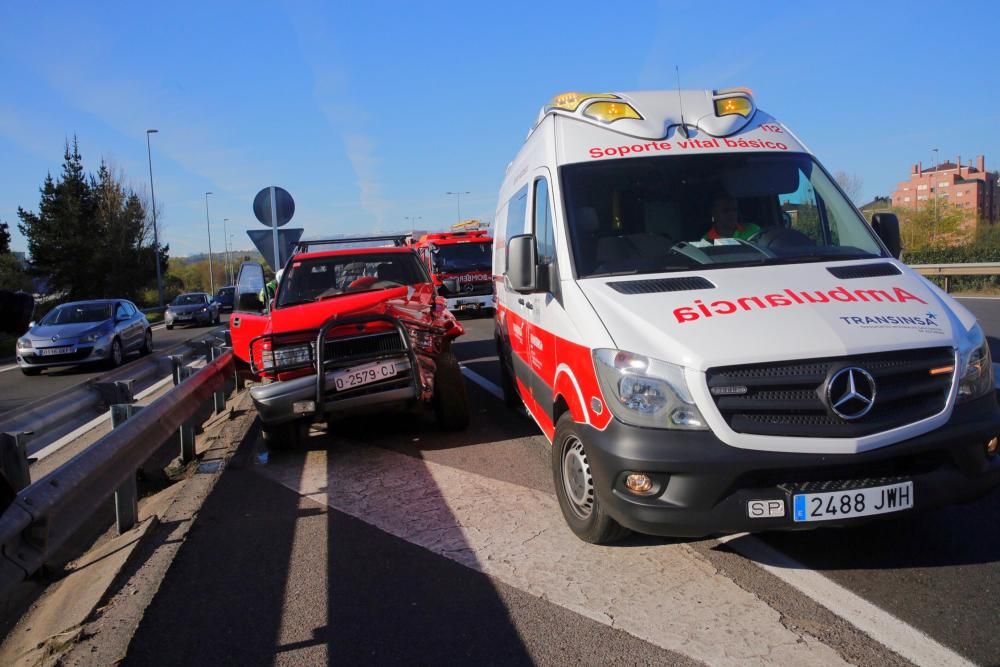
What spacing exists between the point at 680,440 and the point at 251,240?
11.3 m

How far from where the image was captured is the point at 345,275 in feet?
27.5

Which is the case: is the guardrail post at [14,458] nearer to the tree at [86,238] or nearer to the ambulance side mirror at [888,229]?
the ambulance side mirror at [888,229]

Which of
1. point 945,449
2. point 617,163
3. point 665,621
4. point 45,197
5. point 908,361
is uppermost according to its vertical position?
point 45,197

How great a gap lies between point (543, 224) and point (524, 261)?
0.60m

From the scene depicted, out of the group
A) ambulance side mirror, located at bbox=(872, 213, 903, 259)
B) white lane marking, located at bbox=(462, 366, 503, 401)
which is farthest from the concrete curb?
ambulance side mirror, located at bbox=(872, 213, 903, 259)

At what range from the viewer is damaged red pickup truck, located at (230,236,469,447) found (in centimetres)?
640

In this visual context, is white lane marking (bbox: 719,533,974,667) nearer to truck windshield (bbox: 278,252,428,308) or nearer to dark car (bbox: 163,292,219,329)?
truck windshield (bbox: 278,252,428,308)

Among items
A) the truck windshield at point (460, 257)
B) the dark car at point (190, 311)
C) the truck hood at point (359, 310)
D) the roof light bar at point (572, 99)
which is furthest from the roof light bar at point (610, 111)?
the dark car at point (190, 311)

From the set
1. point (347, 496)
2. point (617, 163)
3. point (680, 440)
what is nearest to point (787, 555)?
point (680, 440)

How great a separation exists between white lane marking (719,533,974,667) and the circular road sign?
1047 cm

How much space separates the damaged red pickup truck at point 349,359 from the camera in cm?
640

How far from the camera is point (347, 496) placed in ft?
18.2

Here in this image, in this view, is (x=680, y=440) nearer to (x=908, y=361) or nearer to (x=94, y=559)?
(x=908, y=361)

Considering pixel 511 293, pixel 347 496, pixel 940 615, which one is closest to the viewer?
pixel 940 615
